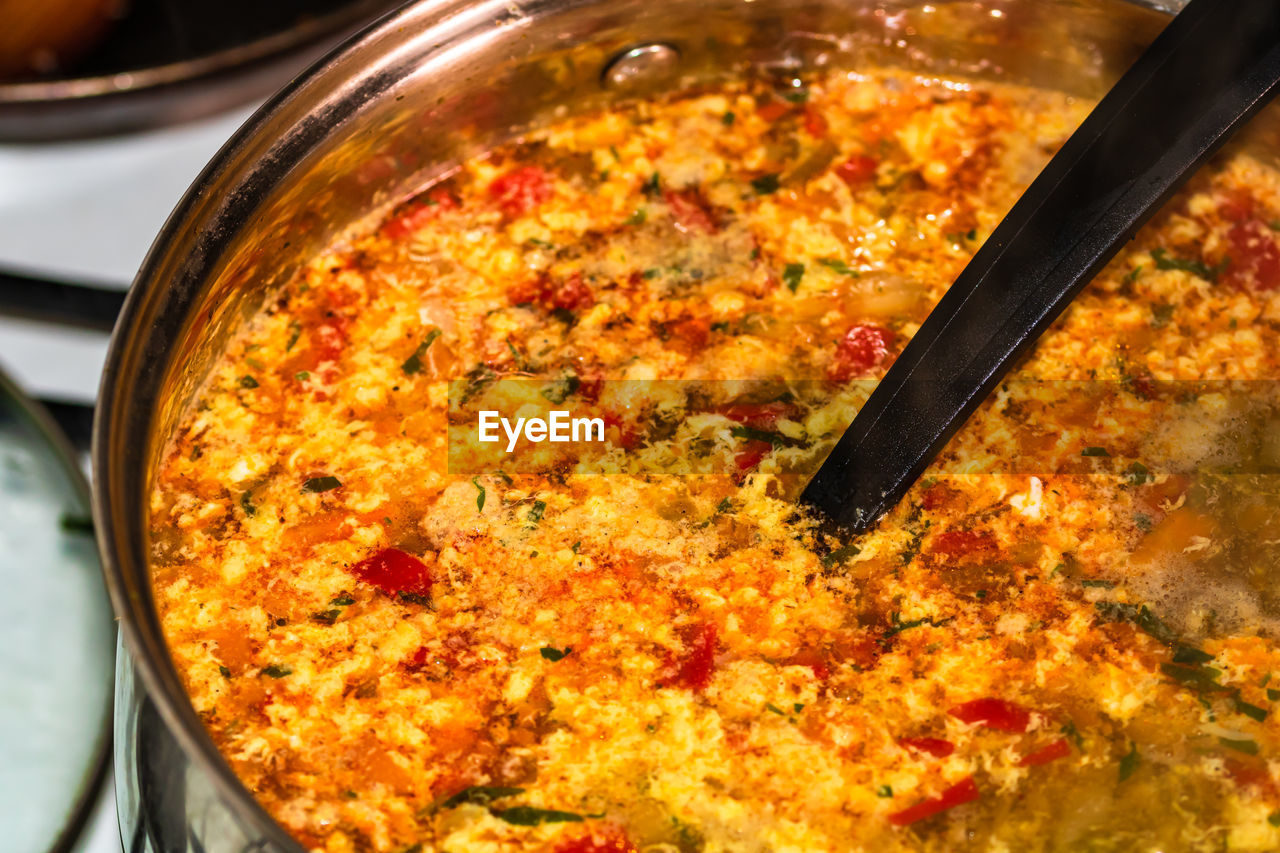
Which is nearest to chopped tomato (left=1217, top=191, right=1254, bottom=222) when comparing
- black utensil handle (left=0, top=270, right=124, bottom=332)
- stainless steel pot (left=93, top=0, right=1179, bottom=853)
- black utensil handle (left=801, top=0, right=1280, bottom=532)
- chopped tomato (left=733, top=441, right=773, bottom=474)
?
stainless steel pot (left=93, top=0, right=1179, bottom=853)

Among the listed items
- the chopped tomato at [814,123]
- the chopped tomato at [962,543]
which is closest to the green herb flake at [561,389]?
the chopped tomato at [962,543]

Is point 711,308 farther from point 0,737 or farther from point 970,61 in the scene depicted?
point 0,737

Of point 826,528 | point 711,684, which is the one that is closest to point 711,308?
point 826,528

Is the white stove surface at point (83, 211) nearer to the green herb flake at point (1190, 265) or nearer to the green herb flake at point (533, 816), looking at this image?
the green herb flake at point (533, 816)

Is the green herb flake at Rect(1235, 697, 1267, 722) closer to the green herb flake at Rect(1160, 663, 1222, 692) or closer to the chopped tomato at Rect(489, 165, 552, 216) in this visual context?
the green herb flake at Rect(1160, 663, 1222, 692)

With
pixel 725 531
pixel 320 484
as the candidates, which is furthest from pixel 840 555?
pixel 320 484
